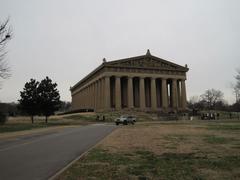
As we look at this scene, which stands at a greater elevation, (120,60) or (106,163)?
(120,60)

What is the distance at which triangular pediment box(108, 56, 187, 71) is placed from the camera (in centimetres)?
8837

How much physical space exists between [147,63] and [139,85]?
7404 millimetres

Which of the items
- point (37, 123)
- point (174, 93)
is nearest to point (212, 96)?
point (174, 93)

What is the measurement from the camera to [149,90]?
101 metres

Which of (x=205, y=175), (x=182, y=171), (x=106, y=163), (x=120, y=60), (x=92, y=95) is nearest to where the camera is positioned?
(x=205, y=175)

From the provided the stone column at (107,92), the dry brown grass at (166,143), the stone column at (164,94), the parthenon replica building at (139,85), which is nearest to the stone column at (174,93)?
the parthenon replica building at (139,85)

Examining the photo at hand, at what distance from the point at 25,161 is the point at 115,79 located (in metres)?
77.3

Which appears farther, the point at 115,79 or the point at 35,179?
the point at 115,79

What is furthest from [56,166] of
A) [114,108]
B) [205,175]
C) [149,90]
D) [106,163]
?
[149,90]

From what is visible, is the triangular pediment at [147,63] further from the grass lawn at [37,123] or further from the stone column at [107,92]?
the grass lawn at [37,123]

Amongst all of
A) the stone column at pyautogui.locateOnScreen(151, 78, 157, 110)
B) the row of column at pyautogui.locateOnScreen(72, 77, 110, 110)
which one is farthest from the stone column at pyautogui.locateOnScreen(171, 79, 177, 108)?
the row of column at pyautogui.locateOnScreen(72, 77, 110, 110)

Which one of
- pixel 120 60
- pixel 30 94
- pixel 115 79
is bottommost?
pixel 30 94

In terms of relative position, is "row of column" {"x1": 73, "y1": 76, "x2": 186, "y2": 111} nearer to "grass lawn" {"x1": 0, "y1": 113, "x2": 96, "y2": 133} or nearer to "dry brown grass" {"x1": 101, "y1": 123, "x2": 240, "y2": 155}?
"grass lawn" {"x1": 0, "y1": 113, "x2": 96, "y2": 133}

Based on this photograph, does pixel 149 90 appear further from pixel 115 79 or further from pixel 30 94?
pixel 30 94
